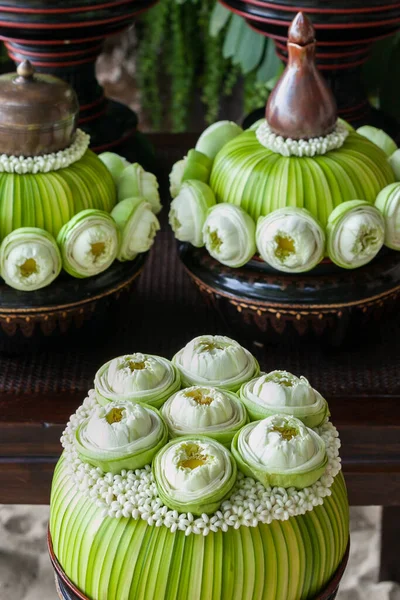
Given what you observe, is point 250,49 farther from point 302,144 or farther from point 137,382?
point 137,382

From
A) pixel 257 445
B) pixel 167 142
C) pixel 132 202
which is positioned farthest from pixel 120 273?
pixel 167 142

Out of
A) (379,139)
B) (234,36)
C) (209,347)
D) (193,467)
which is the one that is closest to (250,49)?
(234,36)

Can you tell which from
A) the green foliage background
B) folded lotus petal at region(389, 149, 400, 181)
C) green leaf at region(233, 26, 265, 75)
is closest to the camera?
folded lotus petal at region(389, 149, 400, 181)

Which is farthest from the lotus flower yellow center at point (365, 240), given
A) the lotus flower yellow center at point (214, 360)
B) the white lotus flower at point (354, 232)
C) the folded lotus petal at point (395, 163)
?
the lotus flower yellow center at point (214, 360)

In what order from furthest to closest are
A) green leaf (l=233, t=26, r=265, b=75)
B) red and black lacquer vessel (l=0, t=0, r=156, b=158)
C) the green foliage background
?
1. the green foliage background
2. green leaf (l=233, t=26, r=265, b=75)
3. red and black lacquer vessel (l=0, t=0, r=156, b=158)

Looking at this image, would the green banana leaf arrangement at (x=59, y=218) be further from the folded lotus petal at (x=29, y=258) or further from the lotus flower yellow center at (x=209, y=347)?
the lotus flower yellow center at (x=209, y=347)

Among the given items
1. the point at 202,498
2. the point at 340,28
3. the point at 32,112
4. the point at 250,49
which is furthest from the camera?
the point at 250,49

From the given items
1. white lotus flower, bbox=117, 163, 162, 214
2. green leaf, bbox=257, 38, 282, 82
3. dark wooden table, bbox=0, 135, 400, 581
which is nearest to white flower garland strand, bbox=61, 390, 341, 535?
dark wooden table, bbox=0, 135, 400, 581

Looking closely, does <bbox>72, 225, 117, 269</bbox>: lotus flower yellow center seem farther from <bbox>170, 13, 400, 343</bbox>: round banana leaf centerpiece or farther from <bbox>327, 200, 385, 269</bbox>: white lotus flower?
<bbox>327, 200, 385, 269</bbox>: white lotus flower

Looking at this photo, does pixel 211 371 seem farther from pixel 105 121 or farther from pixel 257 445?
pixel 105 121
